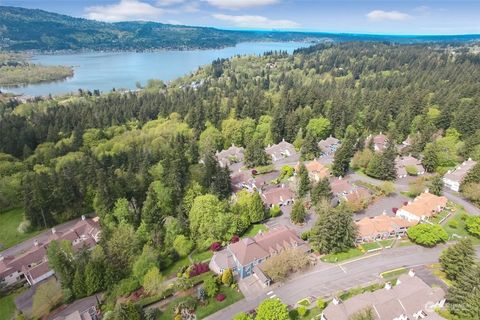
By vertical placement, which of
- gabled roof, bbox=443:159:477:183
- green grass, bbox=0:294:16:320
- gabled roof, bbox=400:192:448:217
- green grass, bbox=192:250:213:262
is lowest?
green grass, bbox=0:294:16:320

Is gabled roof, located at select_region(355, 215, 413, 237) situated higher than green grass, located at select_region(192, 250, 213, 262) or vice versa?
gabled roof, located at select_region(355, 215, 413, 237)

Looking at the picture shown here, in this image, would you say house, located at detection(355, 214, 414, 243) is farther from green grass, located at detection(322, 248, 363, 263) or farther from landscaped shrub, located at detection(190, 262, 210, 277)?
landscaped shrub, located at detection(190, 262, 210, 277)

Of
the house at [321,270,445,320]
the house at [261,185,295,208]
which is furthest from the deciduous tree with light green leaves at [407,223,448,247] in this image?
the house at [261,185,295,208]

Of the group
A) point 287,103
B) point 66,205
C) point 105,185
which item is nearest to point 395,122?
point 287,103

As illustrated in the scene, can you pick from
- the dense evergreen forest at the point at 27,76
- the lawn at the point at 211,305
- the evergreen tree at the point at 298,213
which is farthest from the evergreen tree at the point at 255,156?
the dense evergreen forest at the point at 27,76

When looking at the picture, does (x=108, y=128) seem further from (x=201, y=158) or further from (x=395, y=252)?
(x=395, y=252)

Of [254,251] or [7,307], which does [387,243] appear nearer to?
[254,251]

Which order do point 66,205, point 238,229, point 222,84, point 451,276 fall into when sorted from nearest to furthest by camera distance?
point 451,276, point 238,229, point 66,205, point 222,84

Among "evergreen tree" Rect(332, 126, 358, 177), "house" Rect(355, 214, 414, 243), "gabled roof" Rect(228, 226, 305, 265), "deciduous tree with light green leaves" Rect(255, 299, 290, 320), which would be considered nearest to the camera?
"deciduous tree with light green leaves" Rect(255, 299, 290, 320)
